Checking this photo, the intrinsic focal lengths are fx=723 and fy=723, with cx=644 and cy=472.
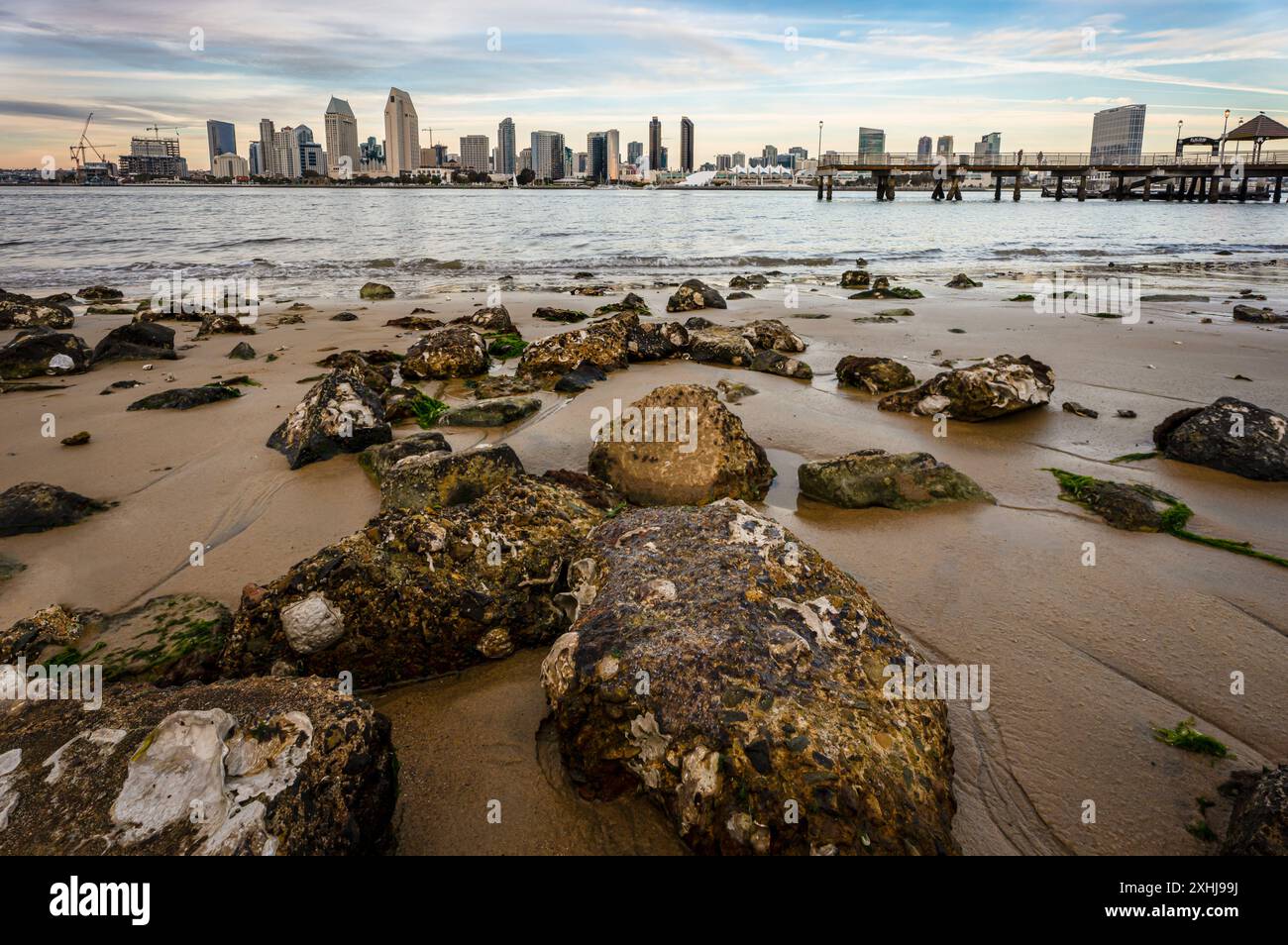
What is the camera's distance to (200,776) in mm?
2010

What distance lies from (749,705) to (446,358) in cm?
747

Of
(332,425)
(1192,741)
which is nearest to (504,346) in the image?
(332,425)

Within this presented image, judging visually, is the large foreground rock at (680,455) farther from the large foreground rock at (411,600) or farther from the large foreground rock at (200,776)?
the large foreground rock at (200,776)

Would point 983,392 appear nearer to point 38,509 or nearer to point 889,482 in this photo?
point 889,482

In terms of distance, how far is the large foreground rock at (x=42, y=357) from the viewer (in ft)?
29.4

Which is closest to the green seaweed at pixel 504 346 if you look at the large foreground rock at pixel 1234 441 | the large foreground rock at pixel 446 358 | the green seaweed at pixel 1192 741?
the large foreground rock at pixel 446 358

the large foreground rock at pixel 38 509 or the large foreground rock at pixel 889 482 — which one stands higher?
the large foreground rock at pixel 889 482

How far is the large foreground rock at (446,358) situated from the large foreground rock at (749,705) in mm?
6277

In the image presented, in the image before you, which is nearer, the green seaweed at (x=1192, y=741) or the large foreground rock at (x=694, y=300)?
the green seaweed at (x=1192, y=741)

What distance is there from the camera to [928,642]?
3494mm
